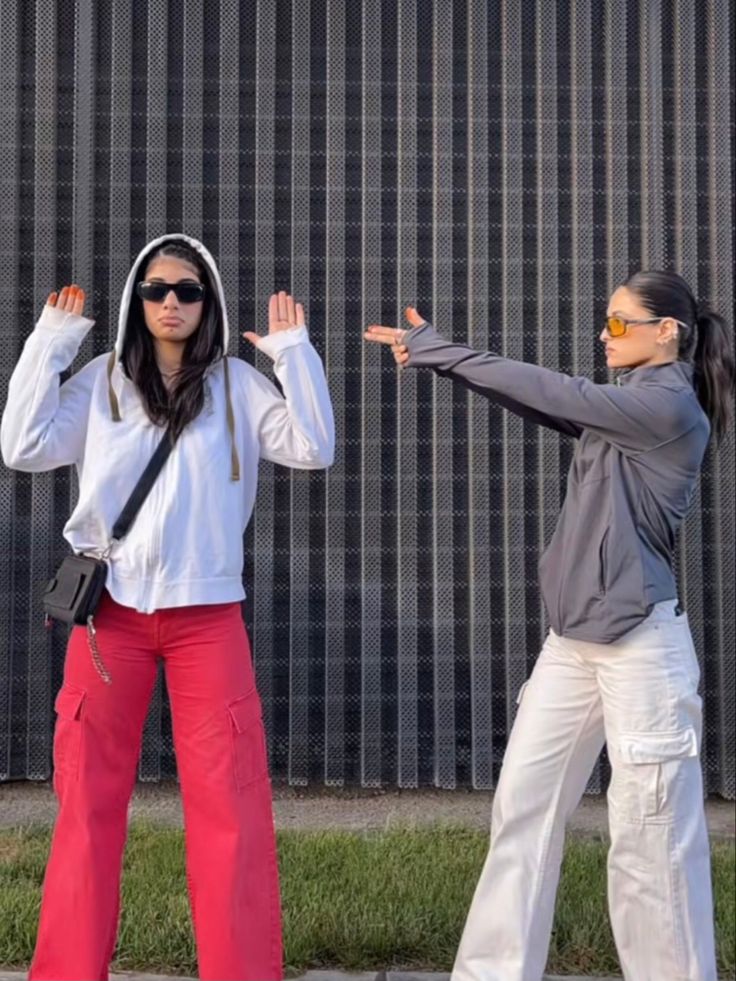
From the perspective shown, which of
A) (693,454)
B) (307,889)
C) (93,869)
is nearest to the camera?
(93,869)

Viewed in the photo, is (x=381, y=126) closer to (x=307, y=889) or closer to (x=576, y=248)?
(x=576, y=248)

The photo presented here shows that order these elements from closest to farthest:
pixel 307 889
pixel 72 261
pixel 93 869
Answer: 1. pixel 93 869
2. pixel 307 889
3. pixel 72 261

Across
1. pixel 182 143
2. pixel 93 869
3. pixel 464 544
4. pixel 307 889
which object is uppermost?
pixel 182 143

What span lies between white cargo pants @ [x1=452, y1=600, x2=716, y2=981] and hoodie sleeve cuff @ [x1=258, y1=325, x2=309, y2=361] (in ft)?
3.42

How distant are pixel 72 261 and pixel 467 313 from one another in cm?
171

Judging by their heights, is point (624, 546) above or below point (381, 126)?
below

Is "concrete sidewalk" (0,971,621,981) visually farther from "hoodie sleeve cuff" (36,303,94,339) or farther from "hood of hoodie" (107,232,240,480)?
"hoodie sleeve cuff" (36,303,94,339)

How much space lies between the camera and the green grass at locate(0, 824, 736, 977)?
3.71 metres

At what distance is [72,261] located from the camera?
17.2 feet

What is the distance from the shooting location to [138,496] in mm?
2912

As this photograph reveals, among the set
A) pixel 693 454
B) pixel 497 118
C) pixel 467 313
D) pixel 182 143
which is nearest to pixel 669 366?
pixel 693 454

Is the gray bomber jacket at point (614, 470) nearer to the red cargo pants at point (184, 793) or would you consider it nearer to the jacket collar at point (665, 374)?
the jacket collar at point (665, 374)

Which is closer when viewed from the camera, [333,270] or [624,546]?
[624,546]

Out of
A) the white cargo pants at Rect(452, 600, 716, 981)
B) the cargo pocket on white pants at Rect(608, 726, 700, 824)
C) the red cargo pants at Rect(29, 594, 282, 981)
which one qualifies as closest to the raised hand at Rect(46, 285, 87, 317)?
the red cargo pants at Rect(29, 594, 282, 981)
